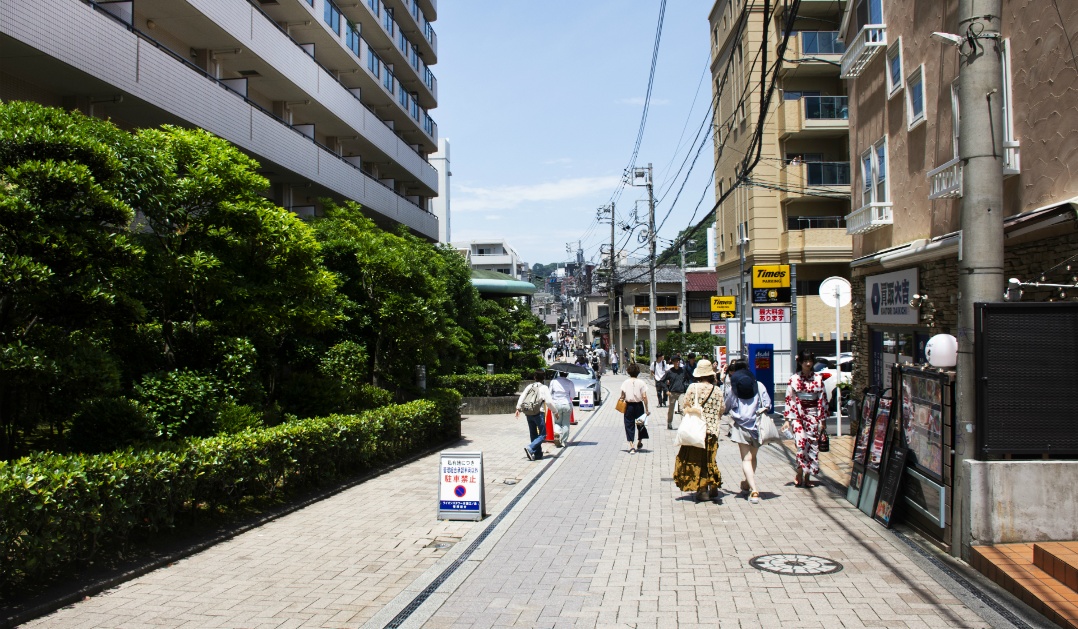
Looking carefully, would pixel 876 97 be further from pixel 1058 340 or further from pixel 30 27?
pixel 30 27

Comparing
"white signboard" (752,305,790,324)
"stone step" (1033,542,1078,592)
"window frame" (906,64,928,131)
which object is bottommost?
"stone step" (1033,542,1078,592)

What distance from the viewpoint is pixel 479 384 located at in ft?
86.9

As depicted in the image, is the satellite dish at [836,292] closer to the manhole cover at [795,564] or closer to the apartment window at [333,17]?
the manhole cover at [795,564]

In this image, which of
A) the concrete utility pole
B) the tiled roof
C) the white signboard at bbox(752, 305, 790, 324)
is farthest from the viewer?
the tiled roof

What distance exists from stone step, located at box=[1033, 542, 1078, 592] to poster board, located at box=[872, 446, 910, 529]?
5.66 ft

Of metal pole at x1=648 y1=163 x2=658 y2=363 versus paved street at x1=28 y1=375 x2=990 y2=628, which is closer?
paved street at x1=28 y1=375 x2=990 y2=628

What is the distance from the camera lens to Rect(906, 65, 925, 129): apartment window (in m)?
12.7

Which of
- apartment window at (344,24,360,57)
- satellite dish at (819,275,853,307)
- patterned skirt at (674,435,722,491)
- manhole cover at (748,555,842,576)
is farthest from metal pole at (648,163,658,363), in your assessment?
manhole cover at (748,555,842,576)

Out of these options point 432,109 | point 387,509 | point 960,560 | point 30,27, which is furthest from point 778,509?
point 432,109

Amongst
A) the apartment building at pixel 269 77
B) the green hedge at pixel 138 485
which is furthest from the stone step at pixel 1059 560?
the apartment building at pixel 269 77

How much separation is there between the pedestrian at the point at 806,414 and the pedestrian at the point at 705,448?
1219mm

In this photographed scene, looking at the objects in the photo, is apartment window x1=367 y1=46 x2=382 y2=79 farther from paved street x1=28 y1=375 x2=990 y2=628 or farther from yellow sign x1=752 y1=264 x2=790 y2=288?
paved street x1=28 y1=375 x2=990 y2=628

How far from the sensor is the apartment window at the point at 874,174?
14761 millimetres

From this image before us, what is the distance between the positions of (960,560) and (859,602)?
5.51 feet
